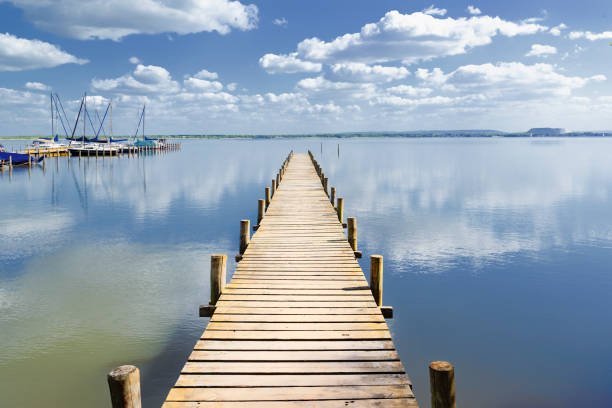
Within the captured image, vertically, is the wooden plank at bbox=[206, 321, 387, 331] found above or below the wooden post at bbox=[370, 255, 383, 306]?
below

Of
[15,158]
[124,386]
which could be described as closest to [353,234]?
[124,386]

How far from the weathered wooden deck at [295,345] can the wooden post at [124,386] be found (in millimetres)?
752

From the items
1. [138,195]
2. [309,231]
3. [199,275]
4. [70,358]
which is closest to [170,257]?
[199,275]

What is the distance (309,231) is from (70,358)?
724 centimetres

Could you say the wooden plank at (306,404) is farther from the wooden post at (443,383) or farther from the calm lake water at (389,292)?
the calm lake water at (389,292)

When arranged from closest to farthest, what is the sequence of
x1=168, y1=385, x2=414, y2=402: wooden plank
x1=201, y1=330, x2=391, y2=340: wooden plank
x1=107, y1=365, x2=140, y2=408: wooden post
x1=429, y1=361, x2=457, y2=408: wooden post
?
x1=107, y1=365, x2=140, y2=408: wooden post < x1=429, y1=361, x2=457, y2=408: wooden post < x1=168, y1=385, x2=414, y2=402: wooden plank < x1=201, y1=330, x2=391, y2=340: wooden plank

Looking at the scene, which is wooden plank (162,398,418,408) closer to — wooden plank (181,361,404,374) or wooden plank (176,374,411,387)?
wooden plank (176,374,411,387)

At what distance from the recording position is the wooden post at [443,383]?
161 inches

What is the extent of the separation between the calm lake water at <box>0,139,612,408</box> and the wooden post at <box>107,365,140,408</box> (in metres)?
4.31

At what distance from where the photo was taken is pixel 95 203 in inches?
1211

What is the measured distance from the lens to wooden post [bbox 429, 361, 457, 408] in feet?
13.4

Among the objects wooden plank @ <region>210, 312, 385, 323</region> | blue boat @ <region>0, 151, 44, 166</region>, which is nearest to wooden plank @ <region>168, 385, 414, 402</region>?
wooden plank @ <region>210, 312, 385, 323</region>

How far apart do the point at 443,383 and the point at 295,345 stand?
8.14ft

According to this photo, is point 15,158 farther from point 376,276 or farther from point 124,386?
point 124,386
